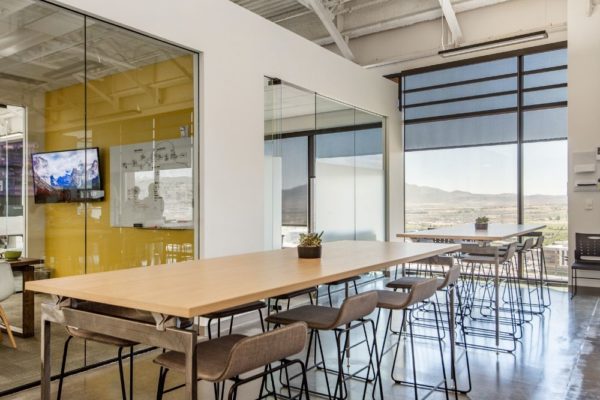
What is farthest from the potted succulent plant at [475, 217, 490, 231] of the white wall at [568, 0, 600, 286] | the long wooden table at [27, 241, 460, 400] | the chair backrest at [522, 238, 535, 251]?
Result: the long wooden table at [27, 241, 460, 400]

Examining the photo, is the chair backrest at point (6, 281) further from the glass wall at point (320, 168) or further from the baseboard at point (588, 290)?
the baseboard at point (588, 290)

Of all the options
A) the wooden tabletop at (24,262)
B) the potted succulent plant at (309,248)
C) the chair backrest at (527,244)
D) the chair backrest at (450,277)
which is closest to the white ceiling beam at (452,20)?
the chair backrest at (527,244)

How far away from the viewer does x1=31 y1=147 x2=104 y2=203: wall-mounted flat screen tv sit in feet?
11.8

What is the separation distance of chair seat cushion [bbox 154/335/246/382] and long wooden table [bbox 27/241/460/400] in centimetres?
18

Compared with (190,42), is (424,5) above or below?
above

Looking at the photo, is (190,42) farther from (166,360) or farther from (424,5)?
(424,5)

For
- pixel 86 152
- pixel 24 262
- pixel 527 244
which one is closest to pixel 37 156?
pixel 86 152

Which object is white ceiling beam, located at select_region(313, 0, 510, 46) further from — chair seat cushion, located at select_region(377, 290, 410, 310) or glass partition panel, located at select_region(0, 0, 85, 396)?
chair seat cushion, located at select_region(377, 290, 410, 310)

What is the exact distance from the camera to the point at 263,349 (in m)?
1.67

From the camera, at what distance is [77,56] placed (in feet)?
12.3

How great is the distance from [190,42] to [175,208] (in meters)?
1.55

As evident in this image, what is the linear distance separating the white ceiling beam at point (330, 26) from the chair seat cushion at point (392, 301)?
519cm

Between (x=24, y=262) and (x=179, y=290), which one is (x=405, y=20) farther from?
(x=179, y=290)

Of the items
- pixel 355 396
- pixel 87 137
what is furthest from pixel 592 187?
pixel 87 137
